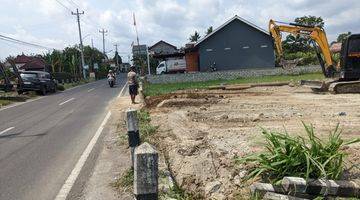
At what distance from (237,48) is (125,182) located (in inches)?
1631

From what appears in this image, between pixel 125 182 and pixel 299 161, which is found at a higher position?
pixel 299 161

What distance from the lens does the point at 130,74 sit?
870 inches

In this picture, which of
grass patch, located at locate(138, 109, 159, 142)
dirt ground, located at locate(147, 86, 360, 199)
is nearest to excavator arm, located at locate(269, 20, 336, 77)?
dirt ground, located at locate(147, 86, 360, 199)

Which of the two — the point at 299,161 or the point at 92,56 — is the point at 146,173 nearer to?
the point at 299,161

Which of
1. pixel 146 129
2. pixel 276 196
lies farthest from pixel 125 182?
pixel 146 129

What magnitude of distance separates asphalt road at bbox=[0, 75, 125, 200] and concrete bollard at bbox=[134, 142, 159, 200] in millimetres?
3141

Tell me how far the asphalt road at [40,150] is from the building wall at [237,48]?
98.9 feet

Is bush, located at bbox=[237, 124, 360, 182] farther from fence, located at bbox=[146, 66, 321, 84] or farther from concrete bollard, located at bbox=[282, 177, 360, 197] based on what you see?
fence, located at bbox=[146, 66, 321, 84]

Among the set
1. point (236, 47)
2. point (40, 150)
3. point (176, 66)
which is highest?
point (236, 47)

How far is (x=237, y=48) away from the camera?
47844 mm

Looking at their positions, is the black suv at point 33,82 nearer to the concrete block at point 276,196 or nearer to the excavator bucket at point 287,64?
the excavator bucket at point 287,64

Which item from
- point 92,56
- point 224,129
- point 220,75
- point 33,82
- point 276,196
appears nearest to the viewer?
point 276,196

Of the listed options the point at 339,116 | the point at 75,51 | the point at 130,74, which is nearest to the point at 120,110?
the point at 130,74

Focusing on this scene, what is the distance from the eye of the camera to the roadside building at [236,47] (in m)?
47.4
